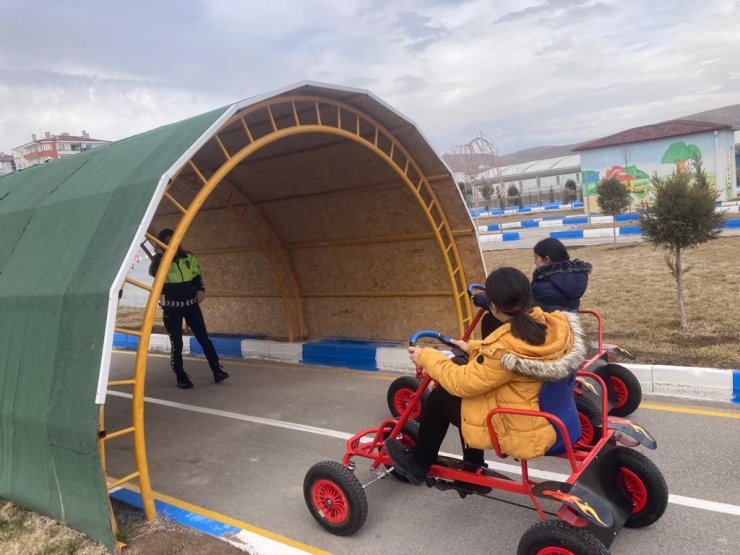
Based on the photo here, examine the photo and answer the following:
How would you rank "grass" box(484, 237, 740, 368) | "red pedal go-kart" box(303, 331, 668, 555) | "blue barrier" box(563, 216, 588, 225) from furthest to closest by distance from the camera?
"blue barrier" box(563, 216, 588, 225)
"grass" box(484, 237, 740, 368)
"red pedal go-kart" box(303, 331, 668, 555)

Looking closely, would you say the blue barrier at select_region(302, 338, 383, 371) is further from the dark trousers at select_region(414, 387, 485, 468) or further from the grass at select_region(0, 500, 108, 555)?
the grass at select_region(0, 500, 108, 555)

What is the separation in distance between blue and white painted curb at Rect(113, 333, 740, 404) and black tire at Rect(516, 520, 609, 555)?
3498 mm

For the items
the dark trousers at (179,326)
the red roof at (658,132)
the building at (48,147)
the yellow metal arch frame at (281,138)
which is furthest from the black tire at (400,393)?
the building at (48,147)

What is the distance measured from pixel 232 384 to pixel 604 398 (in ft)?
17.9

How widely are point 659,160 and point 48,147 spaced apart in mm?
62386

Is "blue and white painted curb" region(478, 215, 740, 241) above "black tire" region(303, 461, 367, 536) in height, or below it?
above

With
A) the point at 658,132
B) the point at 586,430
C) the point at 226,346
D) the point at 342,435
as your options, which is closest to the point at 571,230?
the point at 658,132

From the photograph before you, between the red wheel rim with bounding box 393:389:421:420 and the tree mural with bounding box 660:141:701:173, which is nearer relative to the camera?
the red wheel rim with bounding box 393:389:421:420

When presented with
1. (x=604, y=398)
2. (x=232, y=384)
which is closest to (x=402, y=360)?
(x=232, y=384)

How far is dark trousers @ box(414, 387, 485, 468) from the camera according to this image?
3.46 metres

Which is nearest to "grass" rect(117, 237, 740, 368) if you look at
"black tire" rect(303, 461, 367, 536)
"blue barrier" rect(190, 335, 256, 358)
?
"blue barrier" rect(190, 335, 256, 358)

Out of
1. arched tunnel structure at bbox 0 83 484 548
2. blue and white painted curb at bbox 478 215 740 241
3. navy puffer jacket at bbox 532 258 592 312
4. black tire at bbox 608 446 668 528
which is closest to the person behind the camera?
black tire at bbox 608 446 668 528

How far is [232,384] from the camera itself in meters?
7.74

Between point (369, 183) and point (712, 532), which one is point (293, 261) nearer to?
point (369, 183)
